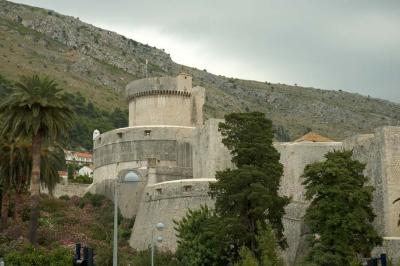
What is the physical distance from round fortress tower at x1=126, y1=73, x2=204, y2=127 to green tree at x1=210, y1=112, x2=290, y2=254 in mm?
19715

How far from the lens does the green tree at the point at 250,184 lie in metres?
41.1

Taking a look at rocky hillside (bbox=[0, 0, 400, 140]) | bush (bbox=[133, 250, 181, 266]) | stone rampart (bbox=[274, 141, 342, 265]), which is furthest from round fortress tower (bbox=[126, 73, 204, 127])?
rocky hillside (bbox=[0, 0, 400, 140])

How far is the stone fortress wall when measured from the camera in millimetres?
43188

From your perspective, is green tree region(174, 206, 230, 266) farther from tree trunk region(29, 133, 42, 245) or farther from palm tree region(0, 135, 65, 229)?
palm tree region(0, 135, 65, 229)

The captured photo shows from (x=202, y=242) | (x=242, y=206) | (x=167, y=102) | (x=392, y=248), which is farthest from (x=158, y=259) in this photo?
(x=167, y=102)

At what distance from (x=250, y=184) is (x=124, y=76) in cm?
12314

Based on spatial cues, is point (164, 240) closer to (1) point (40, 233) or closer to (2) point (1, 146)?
(1) point (40, 233)

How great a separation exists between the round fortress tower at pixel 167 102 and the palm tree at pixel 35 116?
19.9 m

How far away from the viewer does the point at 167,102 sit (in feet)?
210

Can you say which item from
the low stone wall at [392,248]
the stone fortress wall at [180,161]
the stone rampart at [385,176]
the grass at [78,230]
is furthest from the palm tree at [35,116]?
the low stone wall at [392,248]

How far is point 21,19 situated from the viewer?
176 meters

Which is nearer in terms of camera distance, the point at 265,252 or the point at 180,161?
the point at 265,252

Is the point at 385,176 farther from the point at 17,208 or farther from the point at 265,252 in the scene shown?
the point at 17,208

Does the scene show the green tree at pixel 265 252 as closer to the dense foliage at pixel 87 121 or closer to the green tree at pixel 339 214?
the green tree at pixel 339 214
